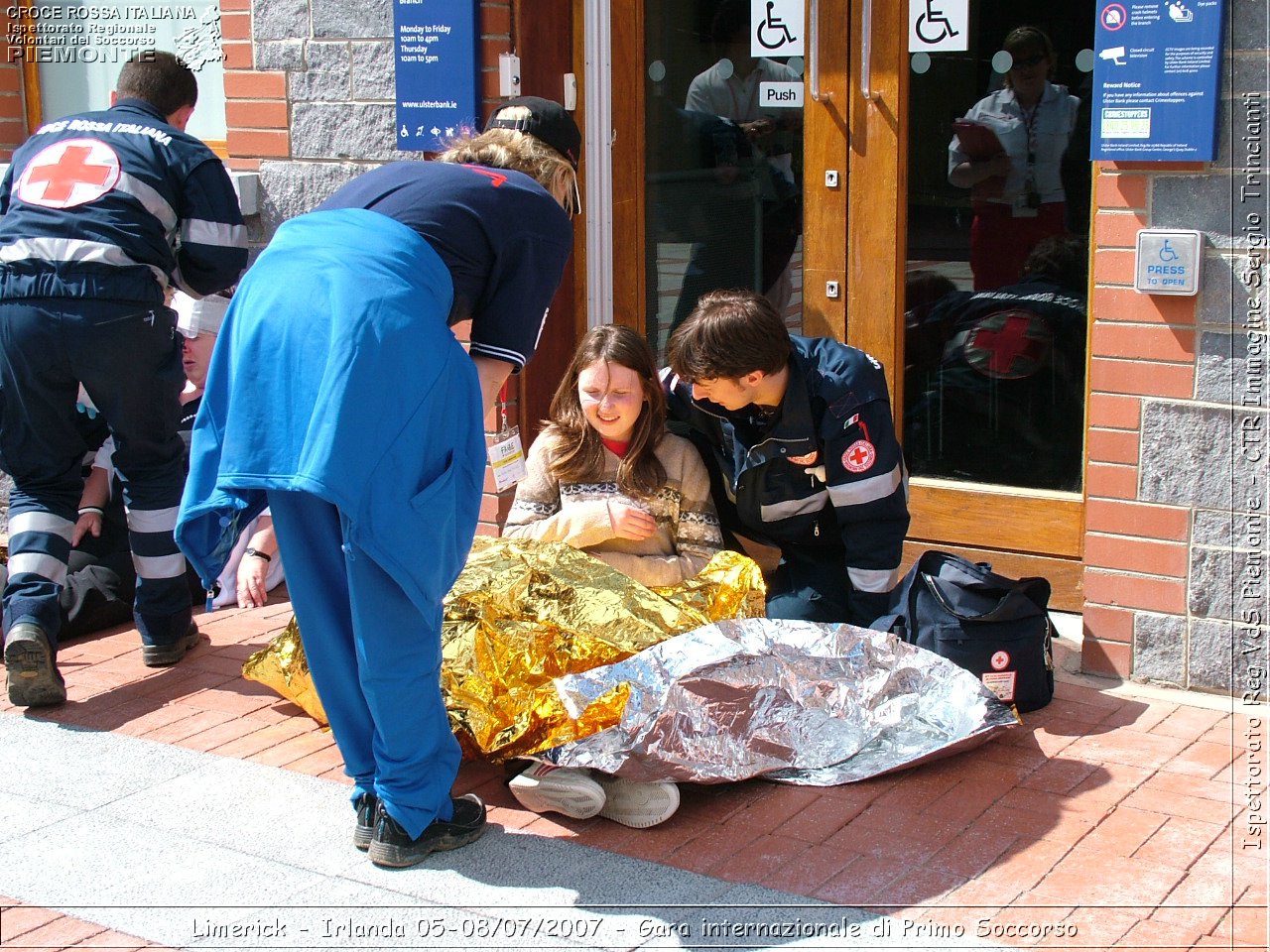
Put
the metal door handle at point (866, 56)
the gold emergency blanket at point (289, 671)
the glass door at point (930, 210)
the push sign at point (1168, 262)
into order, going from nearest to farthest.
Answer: the push sign at point (1168, 262)
the gold emergency blanket at point (289, 671)
the glass door at point (930, 210)
the metal door handle at point (866, 56)

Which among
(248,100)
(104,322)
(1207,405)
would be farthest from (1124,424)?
(248,100)

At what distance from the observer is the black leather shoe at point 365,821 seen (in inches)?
131

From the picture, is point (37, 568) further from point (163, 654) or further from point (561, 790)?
point (561, 790)

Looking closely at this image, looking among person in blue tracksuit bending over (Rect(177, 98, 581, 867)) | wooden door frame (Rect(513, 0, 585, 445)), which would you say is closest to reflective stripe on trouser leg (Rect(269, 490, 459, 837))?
person in blue tracksuit bending over (Rect(177, 98, 581, 867))

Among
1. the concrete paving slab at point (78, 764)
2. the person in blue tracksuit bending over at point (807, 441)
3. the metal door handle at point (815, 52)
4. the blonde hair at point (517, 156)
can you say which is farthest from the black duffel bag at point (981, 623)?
the concrete paving slab at point (78, 764)

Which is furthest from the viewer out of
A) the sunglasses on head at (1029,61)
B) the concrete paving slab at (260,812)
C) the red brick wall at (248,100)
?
the red brick wall at (248,100)

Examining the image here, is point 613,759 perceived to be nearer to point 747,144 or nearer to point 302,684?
point 302,684

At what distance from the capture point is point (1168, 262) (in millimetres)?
3988

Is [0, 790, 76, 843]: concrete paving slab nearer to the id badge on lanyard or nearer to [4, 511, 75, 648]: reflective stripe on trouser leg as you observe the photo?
[4, 511, 75, 648]: reflective stripe on trouser leg

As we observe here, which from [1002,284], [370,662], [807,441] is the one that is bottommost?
[370,662]

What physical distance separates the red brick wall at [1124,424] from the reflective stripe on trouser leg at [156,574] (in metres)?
2.81

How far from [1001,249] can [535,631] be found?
1982 mm

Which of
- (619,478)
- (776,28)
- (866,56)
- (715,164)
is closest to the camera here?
(619,478)

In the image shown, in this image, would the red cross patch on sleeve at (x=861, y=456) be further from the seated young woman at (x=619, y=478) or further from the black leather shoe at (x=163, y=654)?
the black leather shoe at (x=163, y=654)
